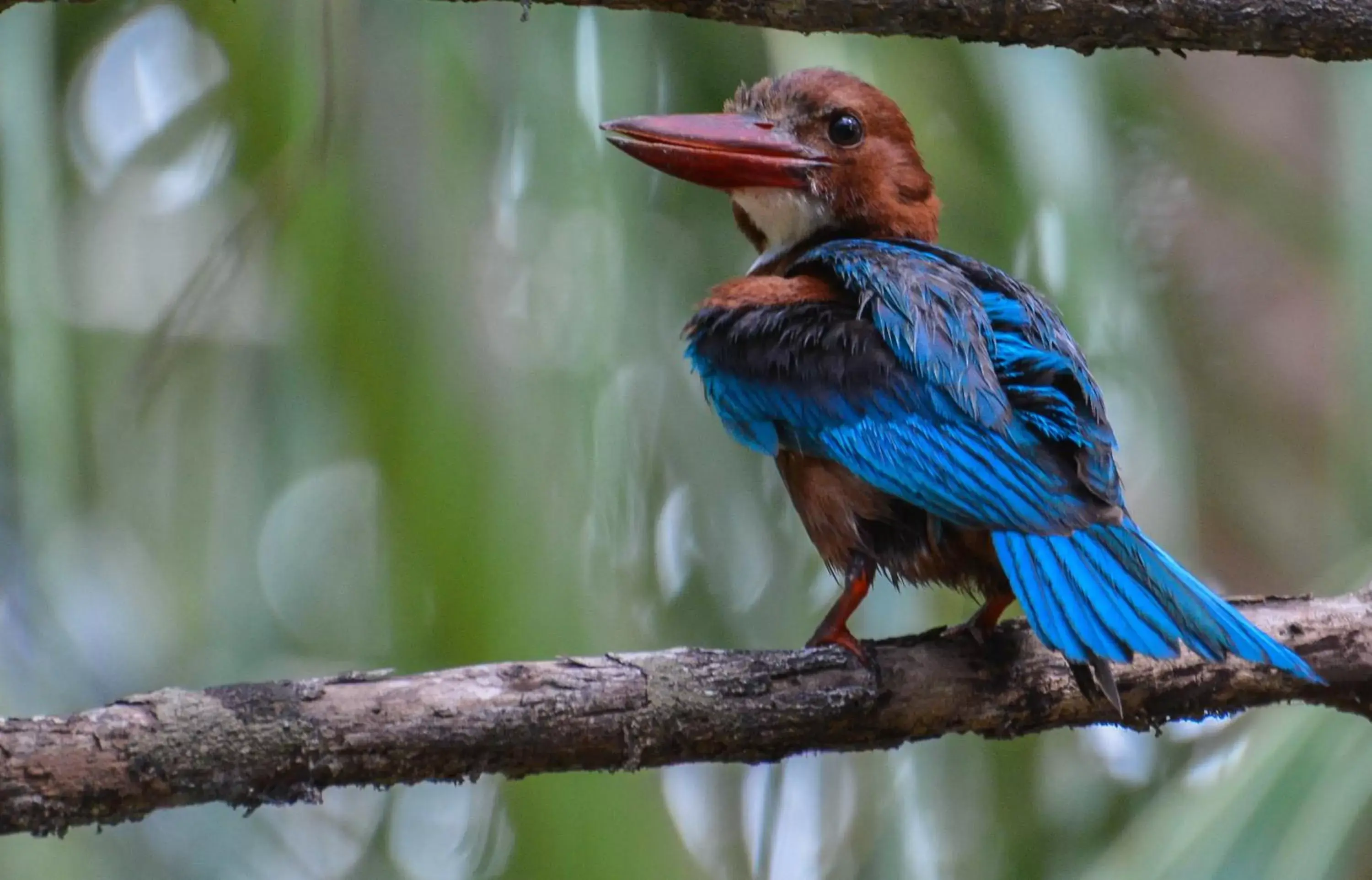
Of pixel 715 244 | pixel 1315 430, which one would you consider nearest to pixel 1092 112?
pixel 715 244

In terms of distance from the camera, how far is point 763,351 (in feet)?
7.50

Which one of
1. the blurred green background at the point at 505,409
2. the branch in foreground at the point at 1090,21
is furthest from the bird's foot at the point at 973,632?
the branch in foreground at the point at 1090,21

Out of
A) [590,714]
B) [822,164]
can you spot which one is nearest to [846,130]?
[822,164]

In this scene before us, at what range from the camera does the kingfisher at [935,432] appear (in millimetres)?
1825

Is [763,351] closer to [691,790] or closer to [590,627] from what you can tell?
[590,627]

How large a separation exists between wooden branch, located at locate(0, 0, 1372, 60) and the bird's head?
3.07 ft

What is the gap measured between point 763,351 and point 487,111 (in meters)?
0.61

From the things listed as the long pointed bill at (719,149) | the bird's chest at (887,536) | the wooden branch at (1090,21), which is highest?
the wooden branch at (1090,21)

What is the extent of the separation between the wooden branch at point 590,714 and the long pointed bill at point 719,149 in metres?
0.95

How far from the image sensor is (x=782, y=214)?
2760 millimetres

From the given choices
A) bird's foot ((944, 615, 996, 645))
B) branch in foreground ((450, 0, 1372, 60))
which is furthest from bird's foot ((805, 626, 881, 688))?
branch in foreground ((450, 0, 1372, 60))

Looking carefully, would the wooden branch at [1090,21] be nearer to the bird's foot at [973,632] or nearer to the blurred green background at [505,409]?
the blurred green background at [505,409]

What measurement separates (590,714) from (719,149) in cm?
126

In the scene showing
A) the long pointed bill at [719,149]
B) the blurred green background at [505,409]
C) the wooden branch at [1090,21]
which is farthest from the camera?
the long pointed bill at [719,149]
